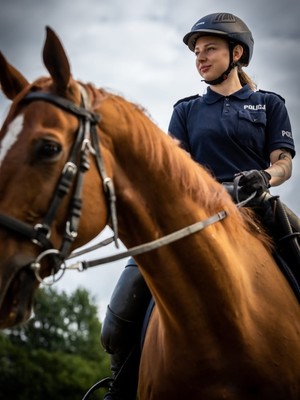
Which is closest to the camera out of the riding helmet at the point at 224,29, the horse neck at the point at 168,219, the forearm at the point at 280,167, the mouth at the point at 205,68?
the horse neck at the point at 168,219

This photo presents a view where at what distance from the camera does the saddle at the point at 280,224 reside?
7.92m

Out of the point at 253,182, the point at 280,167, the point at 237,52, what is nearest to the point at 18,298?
the point at 253,182

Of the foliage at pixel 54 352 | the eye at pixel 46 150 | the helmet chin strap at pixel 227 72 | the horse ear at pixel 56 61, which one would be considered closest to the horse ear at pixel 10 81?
the horse ear at pixel 56 61

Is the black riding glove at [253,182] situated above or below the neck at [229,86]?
below

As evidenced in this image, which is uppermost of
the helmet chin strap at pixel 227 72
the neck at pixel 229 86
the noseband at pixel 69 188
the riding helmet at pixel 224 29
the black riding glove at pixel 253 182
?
the riding helmet at pixel 224 29

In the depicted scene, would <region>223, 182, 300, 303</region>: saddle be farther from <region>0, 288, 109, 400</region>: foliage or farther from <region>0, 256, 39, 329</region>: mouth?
<region>0, 288, 109, 400</region>: foliage

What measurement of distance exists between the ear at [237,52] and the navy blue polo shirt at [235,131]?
34 cm

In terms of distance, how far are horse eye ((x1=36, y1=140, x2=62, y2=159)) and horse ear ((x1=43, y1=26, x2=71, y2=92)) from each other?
50cm

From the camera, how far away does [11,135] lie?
6.21 m

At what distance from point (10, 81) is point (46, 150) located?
0.93m

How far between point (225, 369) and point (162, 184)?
162cm

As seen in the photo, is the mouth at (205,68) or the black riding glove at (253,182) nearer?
the black riding glove at (253,182)

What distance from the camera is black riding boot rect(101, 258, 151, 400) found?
8297 millimetres

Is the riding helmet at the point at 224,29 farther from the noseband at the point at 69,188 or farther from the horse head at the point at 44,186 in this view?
the horse head at the point at 44,186
